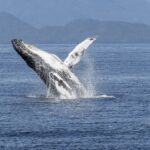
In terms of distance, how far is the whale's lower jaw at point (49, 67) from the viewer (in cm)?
4847

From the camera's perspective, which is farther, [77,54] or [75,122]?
[77,54]

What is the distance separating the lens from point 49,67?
159 ft

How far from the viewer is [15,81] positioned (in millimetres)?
72875

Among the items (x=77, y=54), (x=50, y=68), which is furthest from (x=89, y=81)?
(x=50, y=68)

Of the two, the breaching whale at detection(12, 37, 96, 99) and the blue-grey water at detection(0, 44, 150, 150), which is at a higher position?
the breaching whale at detection(12, 37, 96, 99)

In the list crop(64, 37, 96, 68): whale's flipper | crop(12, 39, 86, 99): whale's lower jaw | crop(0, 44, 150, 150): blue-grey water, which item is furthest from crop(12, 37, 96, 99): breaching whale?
crop(0, 44, 150, 150): blue-grey water

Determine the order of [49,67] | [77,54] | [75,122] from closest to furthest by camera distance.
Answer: [75,122], [49,67], [77,54]

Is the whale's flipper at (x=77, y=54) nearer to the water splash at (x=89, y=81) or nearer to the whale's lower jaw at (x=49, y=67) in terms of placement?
the whale's lower jaw at (x=49, y=67)

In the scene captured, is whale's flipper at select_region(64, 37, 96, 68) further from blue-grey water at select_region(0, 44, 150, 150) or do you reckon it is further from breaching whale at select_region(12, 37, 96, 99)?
blue-grey water at select_region(0, 44, 150, 150)

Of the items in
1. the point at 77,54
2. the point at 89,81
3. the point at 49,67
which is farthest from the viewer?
the point at 89,81

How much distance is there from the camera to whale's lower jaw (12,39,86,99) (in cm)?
4847

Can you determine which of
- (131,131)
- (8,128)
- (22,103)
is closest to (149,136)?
(131,131)

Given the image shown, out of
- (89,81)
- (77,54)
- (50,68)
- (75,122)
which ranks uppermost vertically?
(77,54)

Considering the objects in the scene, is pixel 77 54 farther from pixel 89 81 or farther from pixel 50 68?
pixel 89 81
